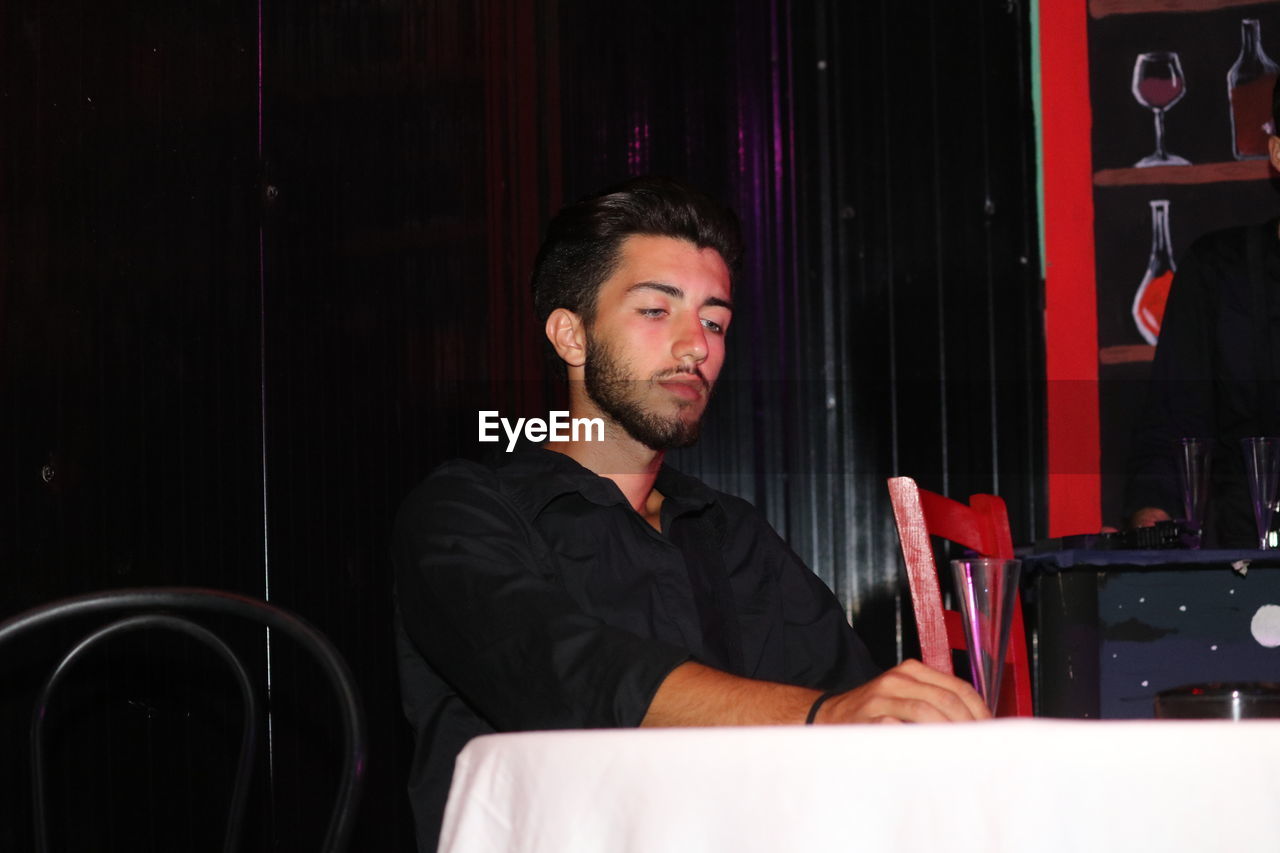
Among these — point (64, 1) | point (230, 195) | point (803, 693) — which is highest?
point (64, 1)

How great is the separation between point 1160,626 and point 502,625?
752 millimetres

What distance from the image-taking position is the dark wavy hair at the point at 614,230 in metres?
1.80

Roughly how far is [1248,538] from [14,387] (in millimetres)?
1886

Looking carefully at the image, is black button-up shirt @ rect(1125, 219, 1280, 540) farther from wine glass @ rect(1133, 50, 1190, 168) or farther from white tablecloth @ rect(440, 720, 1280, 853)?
white tablecloth @ rect(440, 720, 1280, 853)

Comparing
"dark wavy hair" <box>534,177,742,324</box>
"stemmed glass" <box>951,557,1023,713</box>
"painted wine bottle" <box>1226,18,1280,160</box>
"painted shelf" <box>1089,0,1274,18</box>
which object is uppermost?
"painted shelf" <box>1089,0,1274,18</box>

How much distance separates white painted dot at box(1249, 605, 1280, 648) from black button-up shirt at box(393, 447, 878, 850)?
1.44 feet

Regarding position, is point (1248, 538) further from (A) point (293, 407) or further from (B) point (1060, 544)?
(A) point (293, 407)

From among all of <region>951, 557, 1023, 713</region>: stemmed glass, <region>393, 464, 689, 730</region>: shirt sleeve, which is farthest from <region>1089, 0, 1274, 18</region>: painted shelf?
<region>951, 557, 1023, 713</region>: stemmed glass

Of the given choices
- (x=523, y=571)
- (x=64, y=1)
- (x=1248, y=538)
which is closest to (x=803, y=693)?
(x=523, y=571)

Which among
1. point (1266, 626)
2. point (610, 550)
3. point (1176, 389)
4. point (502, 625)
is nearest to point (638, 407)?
point (610, 550)

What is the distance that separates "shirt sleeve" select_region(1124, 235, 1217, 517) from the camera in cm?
243

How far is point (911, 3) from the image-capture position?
329 cm

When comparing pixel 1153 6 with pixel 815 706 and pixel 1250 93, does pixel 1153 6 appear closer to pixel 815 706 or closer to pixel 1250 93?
pixel 1250 93

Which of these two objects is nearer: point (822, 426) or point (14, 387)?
point (14, 387)
